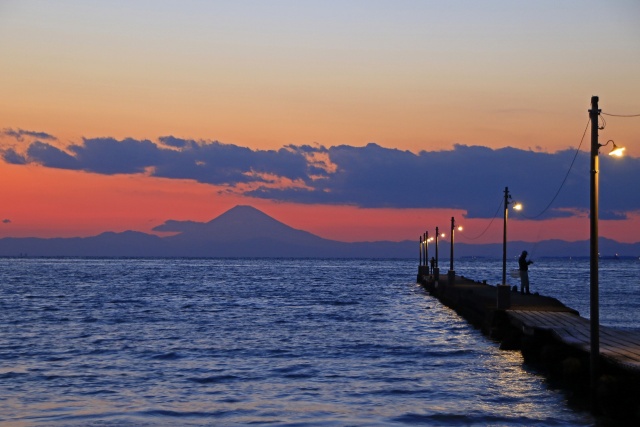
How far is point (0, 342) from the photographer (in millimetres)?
30312

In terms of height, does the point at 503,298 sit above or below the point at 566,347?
above

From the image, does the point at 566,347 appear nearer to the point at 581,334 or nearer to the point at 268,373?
the point at 581,334

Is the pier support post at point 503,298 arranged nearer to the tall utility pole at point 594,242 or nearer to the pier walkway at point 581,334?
the pier walkway at point 581,334

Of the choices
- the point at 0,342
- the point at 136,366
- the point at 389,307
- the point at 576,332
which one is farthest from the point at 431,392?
the point at 389,307

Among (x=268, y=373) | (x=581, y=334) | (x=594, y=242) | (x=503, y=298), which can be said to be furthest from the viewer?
(x=503, y=298)

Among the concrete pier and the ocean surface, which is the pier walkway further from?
the ocean surface

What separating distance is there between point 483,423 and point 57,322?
2715 cm

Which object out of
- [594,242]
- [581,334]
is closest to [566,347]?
[581,334]

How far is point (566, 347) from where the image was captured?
20375 millimetres

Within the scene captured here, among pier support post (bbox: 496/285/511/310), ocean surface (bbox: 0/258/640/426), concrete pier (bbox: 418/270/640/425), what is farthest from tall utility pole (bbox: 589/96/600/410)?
pier support post (bbox: 496/285/511/310)

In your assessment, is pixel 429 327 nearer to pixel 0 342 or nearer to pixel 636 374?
pixel 0 342

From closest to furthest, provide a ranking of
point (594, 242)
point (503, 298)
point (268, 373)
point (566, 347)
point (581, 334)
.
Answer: point (594, 242) < point (566, 347) < point (581, 334) < point (268, 373) < point (503, 298)

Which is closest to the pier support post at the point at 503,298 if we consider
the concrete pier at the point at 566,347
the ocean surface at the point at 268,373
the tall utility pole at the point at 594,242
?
the concrete pier at the point at 566,347

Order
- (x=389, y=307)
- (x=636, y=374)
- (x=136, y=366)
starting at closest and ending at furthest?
(x=636, y=374)
(x=136, y=366)
(x=389, y=307)
